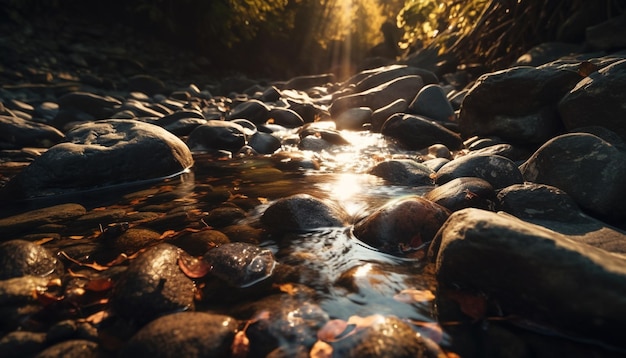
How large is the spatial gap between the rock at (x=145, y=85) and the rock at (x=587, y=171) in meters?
11.5

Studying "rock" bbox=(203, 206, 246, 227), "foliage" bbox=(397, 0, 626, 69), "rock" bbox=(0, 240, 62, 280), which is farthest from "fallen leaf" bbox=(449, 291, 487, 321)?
"foliage" bbox=(397, 0, 626, 69)

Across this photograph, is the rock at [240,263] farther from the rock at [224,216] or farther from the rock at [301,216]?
the rock at [224,216]

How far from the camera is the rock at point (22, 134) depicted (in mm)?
5266

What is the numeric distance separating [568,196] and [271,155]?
3895 millimetres

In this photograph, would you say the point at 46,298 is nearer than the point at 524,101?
Yes

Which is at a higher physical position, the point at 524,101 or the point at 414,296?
the point at 524,101

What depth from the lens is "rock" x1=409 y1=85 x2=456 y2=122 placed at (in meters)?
6.55

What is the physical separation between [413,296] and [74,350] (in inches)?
60.8

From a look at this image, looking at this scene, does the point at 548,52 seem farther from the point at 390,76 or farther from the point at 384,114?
the point at 390,76

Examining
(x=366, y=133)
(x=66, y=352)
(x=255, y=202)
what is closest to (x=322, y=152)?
(x=366, y=133)

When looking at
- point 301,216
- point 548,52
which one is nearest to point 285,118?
point 548,52

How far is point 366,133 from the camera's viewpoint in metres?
6.89

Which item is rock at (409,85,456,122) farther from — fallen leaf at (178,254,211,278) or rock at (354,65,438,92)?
fallen leaf at (178,254,211,278)

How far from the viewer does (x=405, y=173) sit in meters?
3.90
